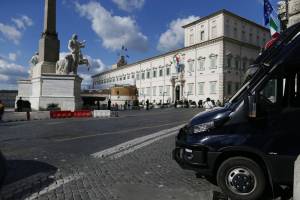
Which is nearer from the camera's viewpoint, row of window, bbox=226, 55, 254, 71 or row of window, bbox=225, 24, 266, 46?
row of window, bbox=226, 55, 254, 71

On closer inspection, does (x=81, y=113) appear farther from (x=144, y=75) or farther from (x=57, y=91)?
(x=144, y=75)

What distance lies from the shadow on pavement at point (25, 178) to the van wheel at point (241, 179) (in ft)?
9.56

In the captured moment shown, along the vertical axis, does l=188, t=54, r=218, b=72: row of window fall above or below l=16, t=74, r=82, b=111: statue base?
above

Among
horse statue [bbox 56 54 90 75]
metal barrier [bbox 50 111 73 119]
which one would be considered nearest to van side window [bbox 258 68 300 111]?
metal barrier [bbox 50 111 73 119]

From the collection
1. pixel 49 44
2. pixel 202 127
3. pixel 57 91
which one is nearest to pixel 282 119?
pixel 202 127

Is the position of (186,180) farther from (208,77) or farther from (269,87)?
(208,77)

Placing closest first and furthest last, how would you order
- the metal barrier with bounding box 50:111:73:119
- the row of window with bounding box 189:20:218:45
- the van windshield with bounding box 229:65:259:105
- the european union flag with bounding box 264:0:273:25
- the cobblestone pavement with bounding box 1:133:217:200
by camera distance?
the cobblestone pavement with bounding box 1:133:217:200
the van windshield with bounding box 229:65:259:105
the european union flag with bounding box 264:0:273:25
the metal barrier with bounding box 50:111:73:119
the row of window with bounding box 189:20:218:45

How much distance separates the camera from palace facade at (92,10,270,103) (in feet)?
219

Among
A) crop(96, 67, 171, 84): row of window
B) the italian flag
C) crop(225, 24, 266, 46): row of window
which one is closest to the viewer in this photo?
the italian flag

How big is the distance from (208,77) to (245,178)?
211 feet

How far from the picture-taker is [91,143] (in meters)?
11.5

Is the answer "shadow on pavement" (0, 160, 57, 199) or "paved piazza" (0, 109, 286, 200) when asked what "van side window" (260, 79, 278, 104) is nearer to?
"paved piazza" (0, 109, 286, 200)

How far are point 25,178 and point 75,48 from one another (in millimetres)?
25890

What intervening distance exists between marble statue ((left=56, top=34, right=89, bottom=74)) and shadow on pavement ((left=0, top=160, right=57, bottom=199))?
23649 millimetres
